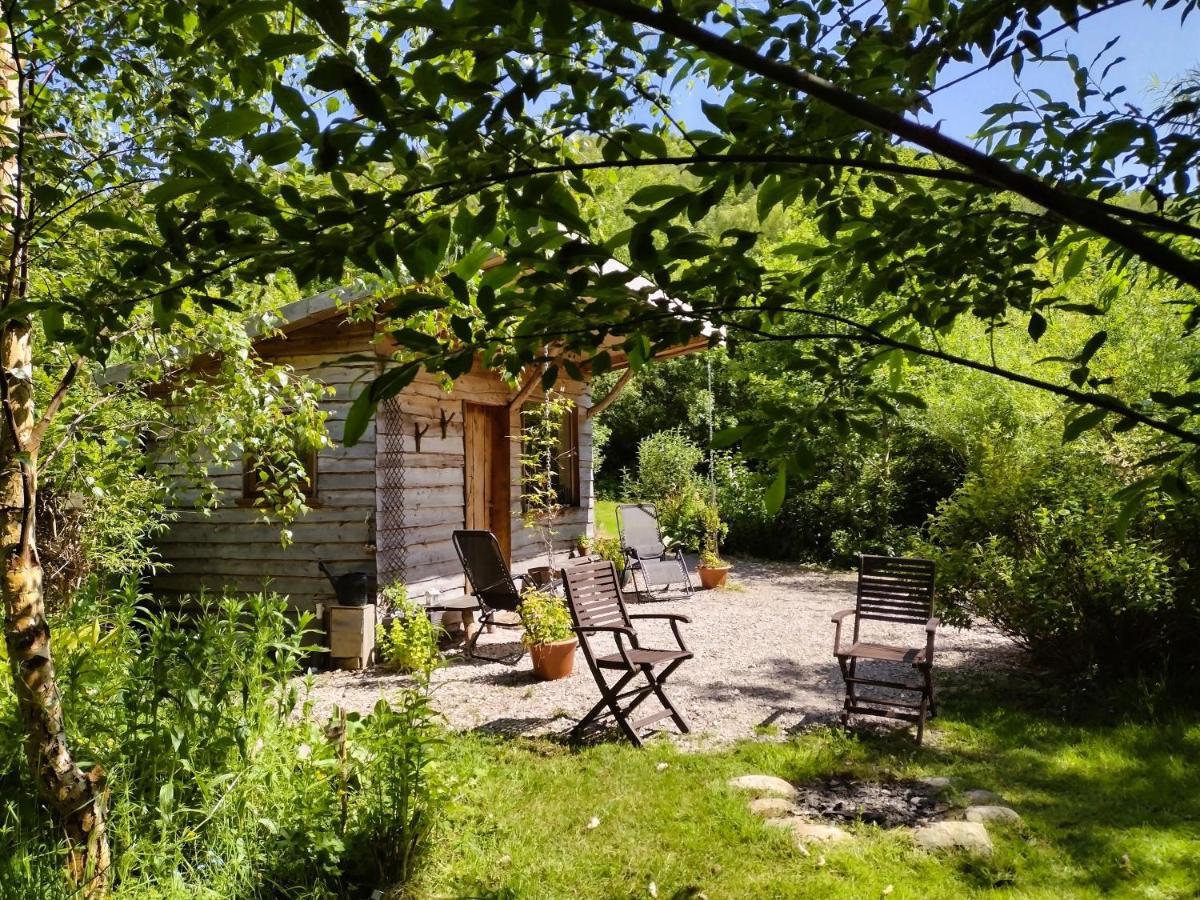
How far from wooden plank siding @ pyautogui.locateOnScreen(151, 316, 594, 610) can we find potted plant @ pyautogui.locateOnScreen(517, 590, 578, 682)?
174 centimetres

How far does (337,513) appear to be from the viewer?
735cm

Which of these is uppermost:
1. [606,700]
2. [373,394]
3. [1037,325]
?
[1037,325]

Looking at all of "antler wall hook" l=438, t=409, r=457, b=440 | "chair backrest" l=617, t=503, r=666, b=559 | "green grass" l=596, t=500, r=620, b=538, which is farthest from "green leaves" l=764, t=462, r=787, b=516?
"green grass" l=596, t=500, r=620, b=538

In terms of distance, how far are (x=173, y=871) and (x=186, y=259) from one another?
2222 mm

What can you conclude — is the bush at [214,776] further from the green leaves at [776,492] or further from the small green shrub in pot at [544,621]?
the small green shrub in pot at [544,621]

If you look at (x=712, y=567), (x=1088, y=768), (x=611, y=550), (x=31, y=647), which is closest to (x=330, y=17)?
(x=31, y=647)

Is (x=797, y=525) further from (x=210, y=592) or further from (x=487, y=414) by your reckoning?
(x=210, y=592)

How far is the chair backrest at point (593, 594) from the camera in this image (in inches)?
202

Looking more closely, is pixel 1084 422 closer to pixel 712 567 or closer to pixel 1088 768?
pixel 1088 768

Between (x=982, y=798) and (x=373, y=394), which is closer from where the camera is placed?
(x=373, y=394)

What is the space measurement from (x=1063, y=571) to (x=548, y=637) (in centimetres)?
377

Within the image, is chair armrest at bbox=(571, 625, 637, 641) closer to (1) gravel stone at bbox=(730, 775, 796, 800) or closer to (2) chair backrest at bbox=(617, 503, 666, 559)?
(1) gravel stone at bbox=(730, 775, 796, 800)

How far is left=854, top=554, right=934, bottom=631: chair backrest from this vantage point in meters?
5.53

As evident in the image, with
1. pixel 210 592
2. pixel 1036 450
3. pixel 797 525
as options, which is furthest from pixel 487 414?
pixel 797 525
